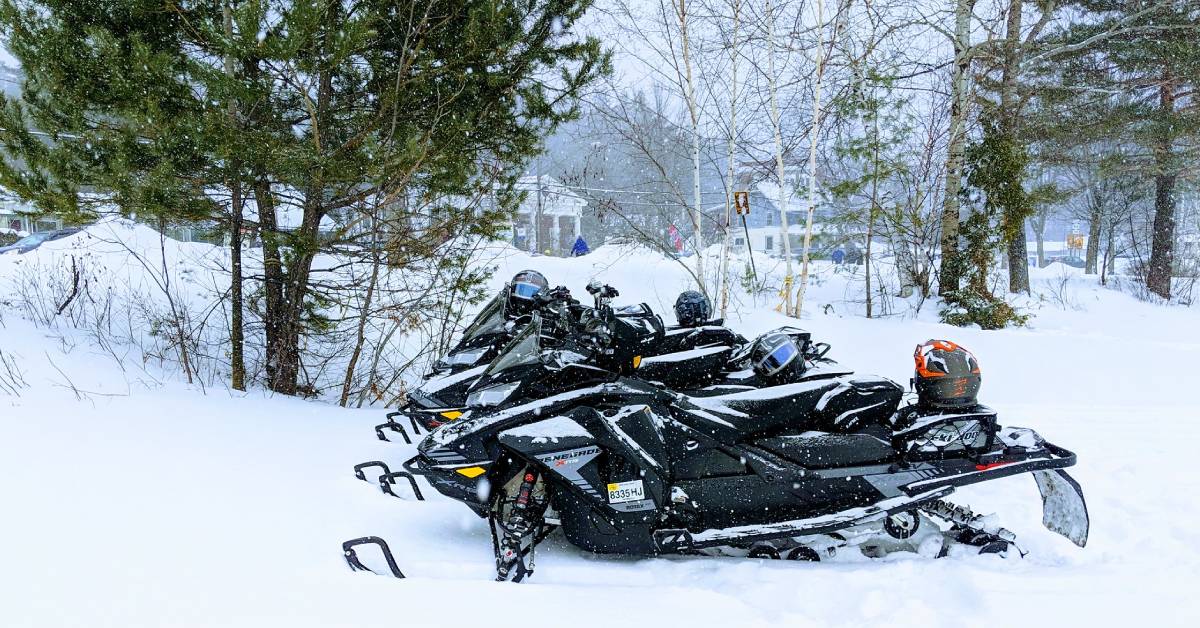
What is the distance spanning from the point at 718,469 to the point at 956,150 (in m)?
8.96

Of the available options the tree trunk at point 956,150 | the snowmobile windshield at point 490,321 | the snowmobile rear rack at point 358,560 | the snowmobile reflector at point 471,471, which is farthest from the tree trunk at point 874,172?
the snowmobile rear rack at point 358,560

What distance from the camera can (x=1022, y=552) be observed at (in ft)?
9.84

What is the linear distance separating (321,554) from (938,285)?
1022 centimetres

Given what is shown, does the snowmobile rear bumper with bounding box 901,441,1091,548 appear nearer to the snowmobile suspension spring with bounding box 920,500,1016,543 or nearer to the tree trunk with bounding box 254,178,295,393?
the snowmobile suspension spring with bounding box 920,500,1016,543

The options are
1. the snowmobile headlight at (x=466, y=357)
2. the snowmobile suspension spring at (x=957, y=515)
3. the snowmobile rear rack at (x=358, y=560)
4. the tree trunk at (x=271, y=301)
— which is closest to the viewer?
the snowmobile rear rack at (x=358, y=560)

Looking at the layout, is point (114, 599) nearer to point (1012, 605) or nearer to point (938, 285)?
point (1012, 605)

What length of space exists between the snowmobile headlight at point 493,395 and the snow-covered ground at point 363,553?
0.61 meters

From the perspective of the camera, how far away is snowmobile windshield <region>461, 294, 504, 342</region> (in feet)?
16.6

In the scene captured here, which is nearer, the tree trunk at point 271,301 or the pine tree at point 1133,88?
the tree trunk at point 271,301

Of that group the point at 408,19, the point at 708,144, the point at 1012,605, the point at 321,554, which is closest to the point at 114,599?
the point at 321,554

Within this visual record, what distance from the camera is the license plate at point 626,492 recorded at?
2.89 metres

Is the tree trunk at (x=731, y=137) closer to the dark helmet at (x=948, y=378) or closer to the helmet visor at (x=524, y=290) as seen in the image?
the helmet visor at (x=524, y=290)

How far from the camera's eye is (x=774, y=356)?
129 inches

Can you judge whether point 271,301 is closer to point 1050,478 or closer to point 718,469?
point 718,469
